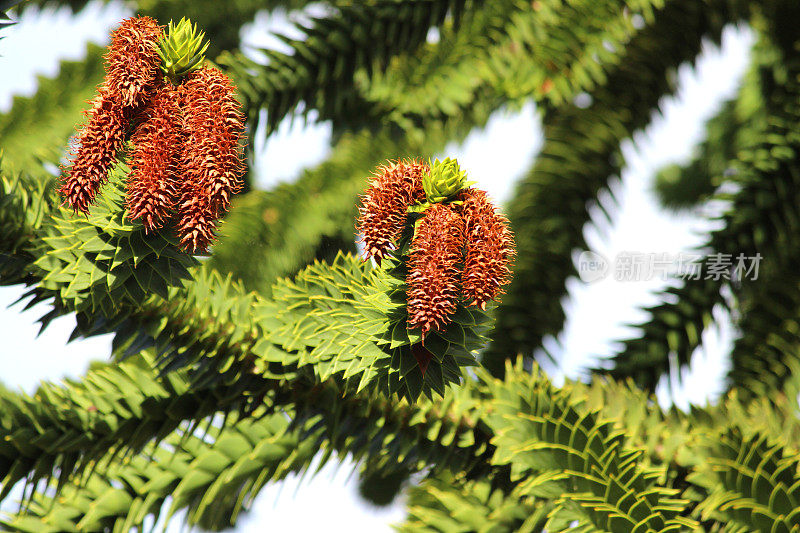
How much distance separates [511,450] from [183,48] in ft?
2.60

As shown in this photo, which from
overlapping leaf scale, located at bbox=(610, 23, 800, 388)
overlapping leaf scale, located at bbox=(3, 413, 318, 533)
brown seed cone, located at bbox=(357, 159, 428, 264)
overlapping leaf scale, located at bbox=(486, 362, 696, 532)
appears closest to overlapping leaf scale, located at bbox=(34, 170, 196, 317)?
brown seed cone, located at bbox=(357, 159, 428, 264)

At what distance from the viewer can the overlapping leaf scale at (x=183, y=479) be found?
107cm

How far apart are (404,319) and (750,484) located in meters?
0.82

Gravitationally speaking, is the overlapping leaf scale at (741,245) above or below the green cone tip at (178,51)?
above

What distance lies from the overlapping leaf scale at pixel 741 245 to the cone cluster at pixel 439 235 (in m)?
Answer: 1.42

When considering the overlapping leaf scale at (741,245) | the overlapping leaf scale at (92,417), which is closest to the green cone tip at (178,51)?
the overlapping leaf scale at (92,417)

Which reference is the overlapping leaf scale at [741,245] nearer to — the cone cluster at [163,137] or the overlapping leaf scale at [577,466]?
the overlapping leaf scale at [577,466]

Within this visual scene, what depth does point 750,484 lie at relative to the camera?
1112 mm

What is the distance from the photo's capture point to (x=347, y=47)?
158 centimetres

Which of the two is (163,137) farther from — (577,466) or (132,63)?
(577,466)

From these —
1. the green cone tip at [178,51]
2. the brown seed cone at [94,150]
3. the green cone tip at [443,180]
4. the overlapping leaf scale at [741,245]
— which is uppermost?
the overlapping leaf scale at [741,245]

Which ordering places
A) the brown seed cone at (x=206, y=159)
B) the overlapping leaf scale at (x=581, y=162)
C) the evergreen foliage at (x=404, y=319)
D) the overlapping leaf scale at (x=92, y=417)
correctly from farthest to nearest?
1. the overlapping leaf scale at (x=581, y=162)
2. the overlapping leaf scale at (x=92, y=417)
3. the evergreen foliage at (x=404, y=319)
4. the brown seed cone at (x=206, y=159)

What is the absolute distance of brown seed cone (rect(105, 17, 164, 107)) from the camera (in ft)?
1.83

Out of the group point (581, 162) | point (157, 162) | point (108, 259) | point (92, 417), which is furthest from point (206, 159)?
point (581, 162)
